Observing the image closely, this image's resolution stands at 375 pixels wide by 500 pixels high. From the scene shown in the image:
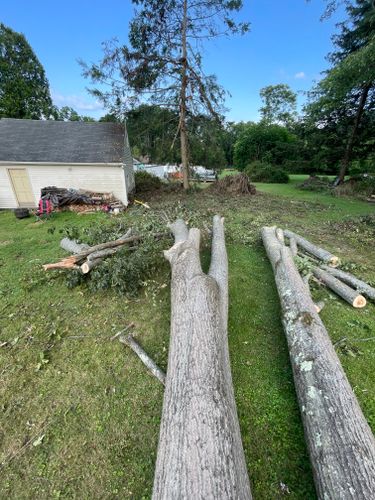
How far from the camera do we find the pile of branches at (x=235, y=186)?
12086mm

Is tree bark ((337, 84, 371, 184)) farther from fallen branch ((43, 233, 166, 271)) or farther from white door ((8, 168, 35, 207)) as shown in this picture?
white door ((8, 168, 35, 207))

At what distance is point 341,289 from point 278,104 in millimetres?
40487

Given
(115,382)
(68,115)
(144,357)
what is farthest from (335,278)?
(68,115)

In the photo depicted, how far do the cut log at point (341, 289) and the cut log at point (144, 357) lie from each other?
299 cm

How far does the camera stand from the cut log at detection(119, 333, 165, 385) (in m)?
2.42

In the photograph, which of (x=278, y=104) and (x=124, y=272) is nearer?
(x=124, y=272)

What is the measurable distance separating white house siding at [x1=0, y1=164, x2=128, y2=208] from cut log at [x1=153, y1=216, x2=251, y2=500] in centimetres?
833

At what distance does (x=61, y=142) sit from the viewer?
34.1ft

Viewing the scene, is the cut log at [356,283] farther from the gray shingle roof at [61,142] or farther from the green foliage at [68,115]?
the green foliage at [68,115]

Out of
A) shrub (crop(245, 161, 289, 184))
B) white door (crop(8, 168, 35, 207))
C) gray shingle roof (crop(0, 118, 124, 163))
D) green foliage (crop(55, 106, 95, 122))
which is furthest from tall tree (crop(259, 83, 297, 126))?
white door (crop(8, 168, 35, 207))

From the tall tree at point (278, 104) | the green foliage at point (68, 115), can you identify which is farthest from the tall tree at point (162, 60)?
the tall tree at point (278, 104)

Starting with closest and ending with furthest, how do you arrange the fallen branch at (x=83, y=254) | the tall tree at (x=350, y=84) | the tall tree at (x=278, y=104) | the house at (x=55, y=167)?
the fallen branch at (x=83, y=254)
the tall tree at (x=350, y=84)
the house at (x=55, y=167)
the tall tree at (x=278, y=104)

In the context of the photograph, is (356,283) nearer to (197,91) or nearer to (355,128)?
(197,91)

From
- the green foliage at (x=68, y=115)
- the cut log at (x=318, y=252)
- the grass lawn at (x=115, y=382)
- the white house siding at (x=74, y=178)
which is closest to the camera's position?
the grass lawn at (x=115, y=382)
